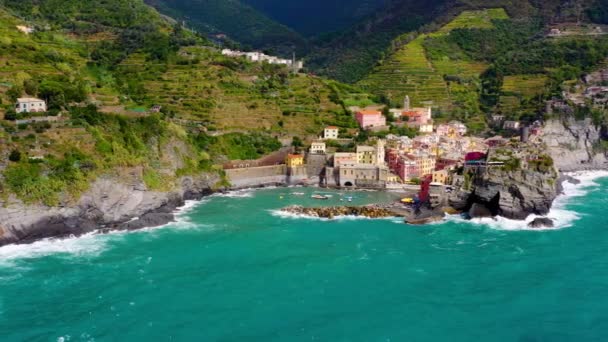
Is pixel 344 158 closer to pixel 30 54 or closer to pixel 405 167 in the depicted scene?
pixel 405 167

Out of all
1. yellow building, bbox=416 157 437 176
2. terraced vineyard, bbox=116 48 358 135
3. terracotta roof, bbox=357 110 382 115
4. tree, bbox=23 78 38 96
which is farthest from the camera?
terracotta roof, bbox=357 110 382 115

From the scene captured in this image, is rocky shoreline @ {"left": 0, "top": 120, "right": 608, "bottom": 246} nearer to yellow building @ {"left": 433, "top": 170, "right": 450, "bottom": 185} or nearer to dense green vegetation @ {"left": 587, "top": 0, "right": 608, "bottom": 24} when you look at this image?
yellow building @ {"left": 433, "top": 170, "right": 450, "bottom": 185}

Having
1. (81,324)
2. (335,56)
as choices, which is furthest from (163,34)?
(81,324)

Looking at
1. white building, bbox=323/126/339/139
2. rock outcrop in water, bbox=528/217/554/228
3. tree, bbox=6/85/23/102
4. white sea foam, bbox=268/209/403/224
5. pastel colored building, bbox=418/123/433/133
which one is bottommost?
white sea foam, bbox=268/209/403/224

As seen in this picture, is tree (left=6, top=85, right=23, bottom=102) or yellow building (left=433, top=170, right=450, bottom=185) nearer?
tree (left=6, top=85, right=23, bottom=102)

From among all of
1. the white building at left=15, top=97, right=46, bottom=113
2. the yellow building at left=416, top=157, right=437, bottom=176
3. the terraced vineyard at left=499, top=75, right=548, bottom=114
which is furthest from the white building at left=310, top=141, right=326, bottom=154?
the terraced vineyard at left=499, top=75, right=548, bottom=114

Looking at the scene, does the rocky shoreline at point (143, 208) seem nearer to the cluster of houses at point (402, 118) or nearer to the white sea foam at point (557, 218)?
the white sea foam at point (557, 218)

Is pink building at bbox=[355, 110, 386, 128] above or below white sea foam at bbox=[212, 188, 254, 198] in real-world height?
above
